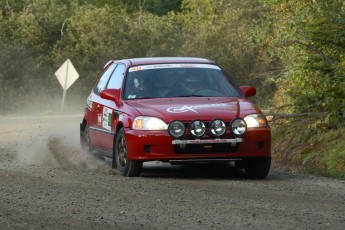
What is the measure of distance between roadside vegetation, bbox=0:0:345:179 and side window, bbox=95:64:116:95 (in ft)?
9.19

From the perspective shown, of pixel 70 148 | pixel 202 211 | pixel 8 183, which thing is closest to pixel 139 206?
pixel 202 211

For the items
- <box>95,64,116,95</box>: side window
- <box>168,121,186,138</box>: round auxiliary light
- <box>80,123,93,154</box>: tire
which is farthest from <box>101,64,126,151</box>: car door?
<box>168,121,186,138</box>: round auxiliary light

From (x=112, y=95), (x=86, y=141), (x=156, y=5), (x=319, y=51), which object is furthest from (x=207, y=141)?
(x=156, y=5)

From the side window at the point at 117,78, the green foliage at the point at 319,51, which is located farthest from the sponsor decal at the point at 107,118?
the green foliage at the point at 319,51

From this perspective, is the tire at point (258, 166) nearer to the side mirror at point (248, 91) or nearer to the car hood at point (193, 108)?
the car hood at point (193, 108)

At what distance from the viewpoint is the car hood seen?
42.5ft

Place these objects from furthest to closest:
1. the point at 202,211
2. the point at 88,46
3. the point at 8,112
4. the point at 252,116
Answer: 1. the point at 88,46
2. the point at 8,112
3. the point at 252,116
4. the point at 202,211

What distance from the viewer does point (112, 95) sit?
14.2 m

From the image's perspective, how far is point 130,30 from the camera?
200ft

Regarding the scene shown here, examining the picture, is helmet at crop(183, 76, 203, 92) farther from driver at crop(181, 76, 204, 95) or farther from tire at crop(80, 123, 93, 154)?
tire at crop(80, 123, 93, 154)

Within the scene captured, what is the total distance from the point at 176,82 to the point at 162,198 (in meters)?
3.71

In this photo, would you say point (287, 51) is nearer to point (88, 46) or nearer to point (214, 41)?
point (88, 46)

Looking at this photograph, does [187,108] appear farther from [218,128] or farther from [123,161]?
[123,161]

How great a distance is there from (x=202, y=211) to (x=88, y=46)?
48946mm
